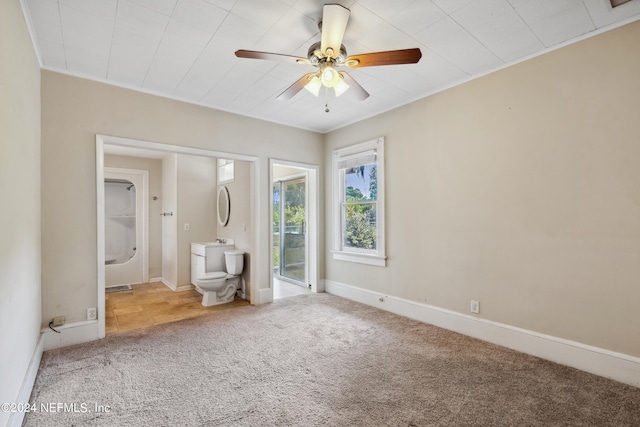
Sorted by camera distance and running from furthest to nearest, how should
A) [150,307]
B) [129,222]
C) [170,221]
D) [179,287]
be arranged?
[129,222]
[170,221]
[179,287]
[150,307]

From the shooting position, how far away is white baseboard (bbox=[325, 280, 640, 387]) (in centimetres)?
218

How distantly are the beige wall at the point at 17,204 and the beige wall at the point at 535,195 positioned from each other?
3.45m

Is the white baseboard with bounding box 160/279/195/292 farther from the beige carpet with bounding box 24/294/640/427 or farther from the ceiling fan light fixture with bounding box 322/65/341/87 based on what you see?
the ceiling fan light fixture with bounding box 322/65/341/87

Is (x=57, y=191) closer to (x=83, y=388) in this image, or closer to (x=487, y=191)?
(x=83, y=388)

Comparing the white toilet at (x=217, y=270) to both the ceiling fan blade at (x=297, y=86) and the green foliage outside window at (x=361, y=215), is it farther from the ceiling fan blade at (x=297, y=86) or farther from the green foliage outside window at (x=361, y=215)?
the ceiling fan blade at (x=297, y=86)

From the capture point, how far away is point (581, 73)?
237cm

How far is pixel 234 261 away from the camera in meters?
4.39

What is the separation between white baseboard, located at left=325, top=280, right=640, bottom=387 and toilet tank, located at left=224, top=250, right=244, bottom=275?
2.09 m

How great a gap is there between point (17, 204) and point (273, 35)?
2079mm

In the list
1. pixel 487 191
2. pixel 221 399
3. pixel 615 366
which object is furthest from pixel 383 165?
pixel 221 399

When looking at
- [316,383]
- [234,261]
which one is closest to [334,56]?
[316,383]

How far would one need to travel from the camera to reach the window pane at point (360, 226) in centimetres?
414

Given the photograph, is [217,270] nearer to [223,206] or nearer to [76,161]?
[223,206]

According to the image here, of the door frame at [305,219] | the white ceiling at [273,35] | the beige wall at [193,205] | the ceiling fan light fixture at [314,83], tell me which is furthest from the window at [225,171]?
the ceiling fan light fixture at [314,83]
